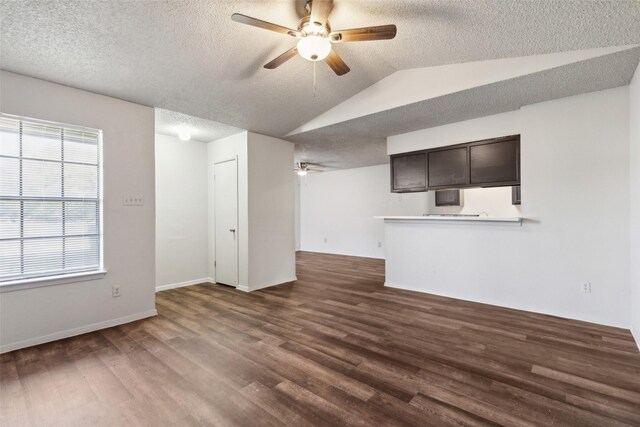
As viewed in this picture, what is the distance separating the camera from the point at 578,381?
213 cm

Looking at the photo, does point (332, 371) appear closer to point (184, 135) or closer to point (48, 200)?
point (48, 200)

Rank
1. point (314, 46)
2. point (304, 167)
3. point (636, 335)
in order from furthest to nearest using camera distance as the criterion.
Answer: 1. point (304, 167)
2. point (636, 335)
3. point (314, 46)

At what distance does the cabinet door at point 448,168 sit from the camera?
167 inches

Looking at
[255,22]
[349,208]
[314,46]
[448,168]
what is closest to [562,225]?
[448,168]

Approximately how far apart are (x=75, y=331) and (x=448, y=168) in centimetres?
499

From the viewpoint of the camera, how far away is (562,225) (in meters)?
3.37

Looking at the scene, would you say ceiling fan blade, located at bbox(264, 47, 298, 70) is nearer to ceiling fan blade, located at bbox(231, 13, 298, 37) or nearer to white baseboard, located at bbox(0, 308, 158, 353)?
ceiling fan blade, located at bbox(231, 13, 298, 37)

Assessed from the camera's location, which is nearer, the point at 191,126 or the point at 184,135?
the point at 191,126

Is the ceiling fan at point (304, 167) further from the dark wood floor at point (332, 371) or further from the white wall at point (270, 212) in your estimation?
the dark wood floor at point (332, 371)

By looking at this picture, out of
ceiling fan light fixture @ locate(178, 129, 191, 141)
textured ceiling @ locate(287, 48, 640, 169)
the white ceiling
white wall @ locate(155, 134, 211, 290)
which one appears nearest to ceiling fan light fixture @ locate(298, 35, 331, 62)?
the white ceiling

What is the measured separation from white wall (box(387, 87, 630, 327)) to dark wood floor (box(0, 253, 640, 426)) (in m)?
0.32

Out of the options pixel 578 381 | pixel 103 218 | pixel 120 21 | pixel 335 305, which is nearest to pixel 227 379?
pixel 335 305

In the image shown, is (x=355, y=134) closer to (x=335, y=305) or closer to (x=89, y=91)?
(x=335, y=305)

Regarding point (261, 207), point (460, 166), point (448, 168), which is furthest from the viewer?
point (261, 207)
